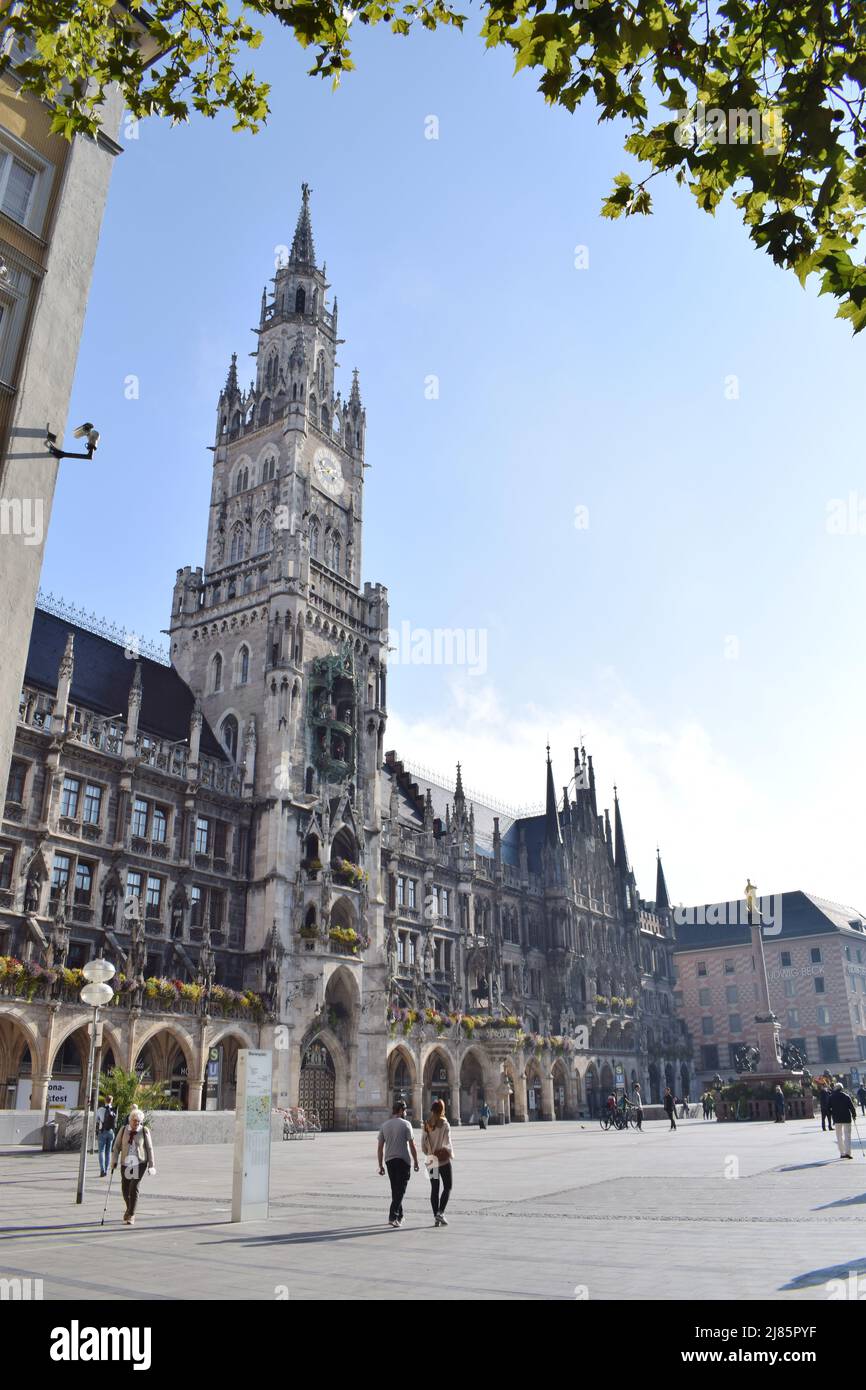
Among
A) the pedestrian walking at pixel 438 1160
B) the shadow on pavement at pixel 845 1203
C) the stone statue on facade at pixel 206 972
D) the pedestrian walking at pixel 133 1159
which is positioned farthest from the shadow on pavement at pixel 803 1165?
the stone statue on facade at pixel 206 972

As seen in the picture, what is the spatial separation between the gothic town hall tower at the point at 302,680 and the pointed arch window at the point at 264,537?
0.35ft

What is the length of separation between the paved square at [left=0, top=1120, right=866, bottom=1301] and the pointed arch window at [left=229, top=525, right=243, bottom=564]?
36402 millimetres

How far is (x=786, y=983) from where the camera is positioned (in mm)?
91000

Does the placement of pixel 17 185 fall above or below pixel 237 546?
below

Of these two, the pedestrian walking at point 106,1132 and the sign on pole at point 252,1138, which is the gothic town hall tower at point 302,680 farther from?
the sign on pole at point 252,1138

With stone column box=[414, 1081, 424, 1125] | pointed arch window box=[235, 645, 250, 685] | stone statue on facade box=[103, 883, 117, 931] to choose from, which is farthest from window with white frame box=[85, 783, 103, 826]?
stone column box=[414, 1081, 424, 1125]

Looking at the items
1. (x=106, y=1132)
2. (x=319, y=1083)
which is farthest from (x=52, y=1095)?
(x=319, y=1083)

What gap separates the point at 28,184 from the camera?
654 inches

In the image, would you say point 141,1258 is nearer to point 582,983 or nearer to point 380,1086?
point 380,1086

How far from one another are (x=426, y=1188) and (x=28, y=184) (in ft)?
60.4

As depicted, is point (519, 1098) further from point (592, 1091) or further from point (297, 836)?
point (297, 836)

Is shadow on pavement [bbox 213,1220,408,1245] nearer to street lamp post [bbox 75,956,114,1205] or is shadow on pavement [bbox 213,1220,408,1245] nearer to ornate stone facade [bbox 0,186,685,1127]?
street lamp post [bbox 75,956,114,1205]

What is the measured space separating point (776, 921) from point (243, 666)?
206ft

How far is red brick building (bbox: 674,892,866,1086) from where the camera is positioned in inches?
3452
